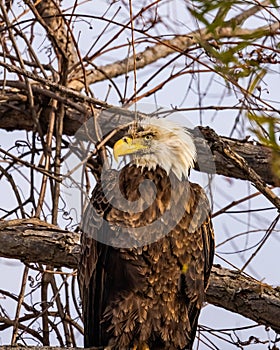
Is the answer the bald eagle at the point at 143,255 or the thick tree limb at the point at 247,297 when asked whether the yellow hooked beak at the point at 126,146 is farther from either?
the thick tree limb at the point at 247,297

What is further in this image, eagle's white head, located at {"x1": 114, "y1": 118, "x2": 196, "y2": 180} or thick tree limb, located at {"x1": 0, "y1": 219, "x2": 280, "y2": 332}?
eagle's white head, located at {"x1": 114, "y1": 118, "x2": 196, "y2": 180}

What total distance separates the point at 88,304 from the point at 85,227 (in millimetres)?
333

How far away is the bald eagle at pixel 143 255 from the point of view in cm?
304

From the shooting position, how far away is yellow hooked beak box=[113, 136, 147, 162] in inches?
124

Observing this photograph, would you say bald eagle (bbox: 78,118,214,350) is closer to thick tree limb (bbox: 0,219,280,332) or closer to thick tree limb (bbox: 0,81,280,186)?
thick tree limb (bbox: 0,219,280,332)

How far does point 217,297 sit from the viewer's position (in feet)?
10.4

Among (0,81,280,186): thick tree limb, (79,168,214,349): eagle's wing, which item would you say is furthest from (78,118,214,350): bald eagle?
(0,81,280,186): thick tree limb

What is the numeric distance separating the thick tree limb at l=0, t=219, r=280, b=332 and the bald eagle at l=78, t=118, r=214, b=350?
0.32ft

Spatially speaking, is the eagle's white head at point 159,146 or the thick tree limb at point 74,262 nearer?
the thick tree limb at point 74,262

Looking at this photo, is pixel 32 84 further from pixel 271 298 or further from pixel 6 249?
pixel 271 298

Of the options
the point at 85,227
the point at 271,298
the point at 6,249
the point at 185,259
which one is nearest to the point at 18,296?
the point at 6,249

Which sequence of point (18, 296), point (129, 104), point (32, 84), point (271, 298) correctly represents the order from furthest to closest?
point (32, 84)
point (129, 104)
point (18, 296)
point (271, 298)

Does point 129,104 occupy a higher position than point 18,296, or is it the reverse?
point 129,104

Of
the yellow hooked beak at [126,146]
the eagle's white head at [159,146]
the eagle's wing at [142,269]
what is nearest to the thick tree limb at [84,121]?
the eagle's white head at [159,146]
